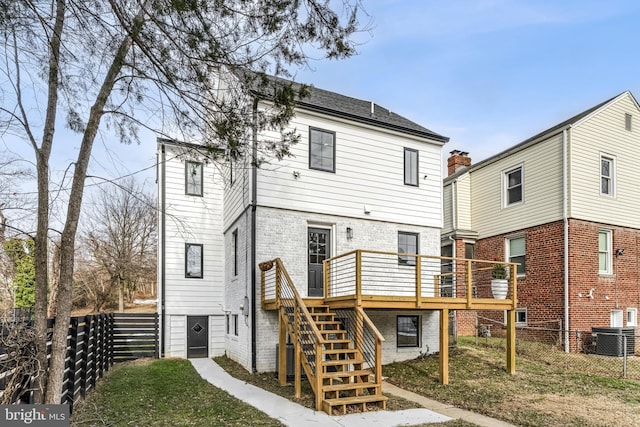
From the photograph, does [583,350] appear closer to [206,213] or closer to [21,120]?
[206,213]

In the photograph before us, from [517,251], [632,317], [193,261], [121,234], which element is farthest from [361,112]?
[121,234]

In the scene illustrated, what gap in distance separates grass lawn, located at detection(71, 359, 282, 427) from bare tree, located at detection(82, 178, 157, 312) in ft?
49.5

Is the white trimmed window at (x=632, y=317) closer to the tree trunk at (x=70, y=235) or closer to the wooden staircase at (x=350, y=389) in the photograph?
the wooden staircase at (x=350, y=389)

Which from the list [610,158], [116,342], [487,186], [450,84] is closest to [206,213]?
[116,342]

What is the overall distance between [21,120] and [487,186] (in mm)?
14919

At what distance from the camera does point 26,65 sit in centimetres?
477

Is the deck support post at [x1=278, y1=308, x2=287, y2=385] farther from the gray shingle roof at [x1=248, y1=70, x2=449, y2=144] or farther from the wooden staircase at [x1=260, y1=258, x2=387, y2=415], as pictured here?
the gray shingle roof at [x1=248, y1=70, x2=449, y2=144]

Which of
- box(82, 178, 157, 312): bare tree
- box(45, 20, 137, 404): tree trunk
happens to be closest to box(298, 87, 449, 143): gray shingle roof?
box(45, 20, 137, 404): tree trunk

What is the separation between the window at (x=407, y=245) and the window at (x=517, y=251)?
4.71 meters

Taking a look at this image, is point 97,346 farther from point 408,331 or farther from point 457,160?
point 457,160

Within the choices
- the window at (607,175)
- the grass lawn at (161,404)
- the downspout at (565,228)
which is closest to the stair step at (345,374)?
the grass lawn at (161,404)

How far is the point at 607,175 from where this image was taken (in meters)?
14.1

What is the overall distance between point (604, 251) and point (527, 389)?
24.9 ft

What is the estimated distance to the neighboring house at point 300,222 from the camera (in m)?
10.3
